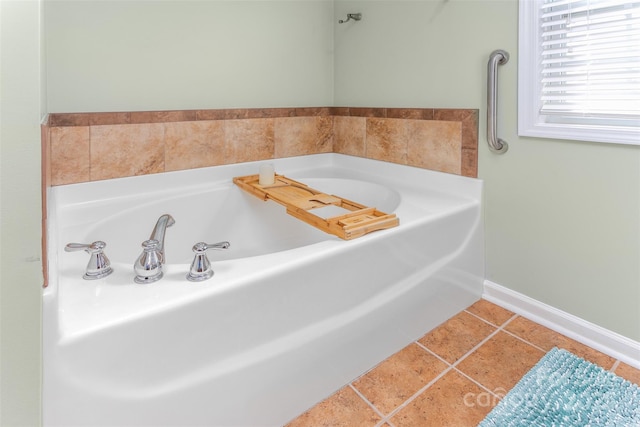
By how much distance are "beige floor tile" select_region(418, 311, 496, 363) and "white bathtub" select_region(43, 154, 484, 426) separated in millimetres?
44

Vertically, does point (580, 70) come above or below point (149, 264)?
above

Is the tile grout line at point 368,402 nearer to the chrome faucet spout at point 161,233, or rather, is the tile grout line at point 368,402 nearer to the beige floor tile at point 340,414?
the beige floor tile at point 340,414

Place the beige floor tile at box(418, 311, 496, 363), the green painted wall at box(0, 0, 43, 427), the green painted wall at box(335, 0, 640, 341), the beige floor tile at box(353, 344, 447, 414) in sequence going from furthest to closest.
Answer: the beige floor tile at box(418, 311, 496, 363) < the green painted wall at box(335, 0, 640, 341) < the beige floor tile at box(353, 344, 447, 414) < the green painted wall at box(0, 0, 43, 427)

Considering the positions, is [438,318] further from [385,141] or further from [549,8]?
[549,8]

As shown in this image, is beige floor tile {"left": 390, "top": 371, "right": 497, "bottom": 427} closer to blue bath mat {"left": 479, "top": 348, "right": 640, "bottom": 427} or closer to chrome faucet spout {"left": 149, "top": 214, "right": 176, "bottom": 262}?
blue bath mat {"left": 479, "top": 348, "right": 640, "bottom": 427}

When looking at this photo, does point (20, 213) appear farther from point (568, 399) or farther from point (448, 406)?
point (568, 399)

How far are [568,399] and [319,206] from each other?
1123mm

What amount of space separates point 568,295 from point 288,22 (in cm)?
213

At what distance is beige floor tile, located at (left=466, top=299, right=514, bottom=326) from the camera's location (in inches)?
68.4

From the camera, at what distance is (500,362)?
56.9 inches

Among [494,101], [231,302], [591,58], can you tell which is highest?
[591,58]

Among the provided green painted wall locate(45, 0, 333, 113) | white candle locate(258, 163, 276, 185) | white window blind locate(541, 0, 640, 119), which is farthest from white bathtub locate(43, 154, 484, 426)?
white window blind locate(541, 0, 640, 119)

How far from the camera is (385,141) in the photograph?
2.29 metres

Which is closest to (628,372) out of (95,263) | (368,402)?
(368,402)
